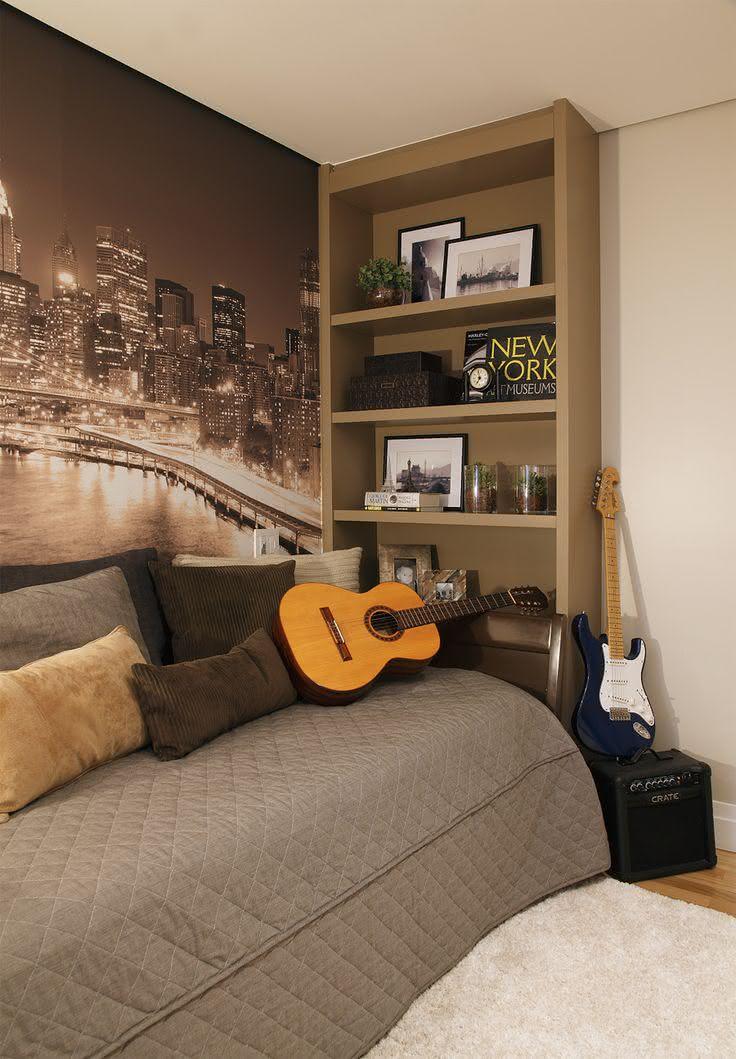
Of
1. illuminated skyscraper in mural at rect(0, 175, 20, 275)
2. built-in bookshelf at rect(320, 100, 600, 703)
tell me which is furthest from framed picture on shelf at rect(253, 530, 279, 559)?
illuminated skyscraper in mural at rect(0, 175, 20, 275)

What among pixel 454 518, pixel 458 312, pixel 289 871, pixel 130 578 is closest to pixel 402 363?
pixel 458 312

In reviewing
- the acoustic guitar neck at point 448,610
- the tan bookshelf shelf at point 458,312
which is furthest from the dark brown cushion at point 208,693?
the tan bookshelf shelf at point 458,312

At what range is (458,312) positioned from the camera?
10.5 ft

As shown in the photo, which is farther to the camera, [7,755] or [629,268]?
[629,268]

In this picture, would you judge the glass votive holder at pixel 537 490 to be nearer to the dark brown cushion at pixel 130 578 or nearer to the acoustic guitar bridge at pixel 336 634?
the acoustic guitar bridge at pixel 336 634

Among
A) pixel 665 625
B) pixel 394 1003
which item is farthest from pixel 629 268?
pixel 394 1003

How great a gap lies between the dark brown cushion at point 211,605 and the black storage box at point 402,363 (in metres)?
1.15

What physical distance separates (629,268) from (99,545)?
2097 millimetres

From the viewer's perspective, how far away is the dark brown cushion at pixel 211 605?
243cm

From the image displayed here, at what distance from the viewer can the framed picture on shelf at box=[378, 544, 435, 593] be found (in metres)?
3.46

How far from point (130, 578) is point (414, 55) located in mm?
1766

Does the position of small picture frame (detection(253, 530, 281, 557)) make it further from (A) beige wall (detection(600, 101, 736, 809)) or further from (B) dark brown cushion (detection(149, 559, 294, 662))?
(A) beige wall (detection(600, 101, 736, 809))

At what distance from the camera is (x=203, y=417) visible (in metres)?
2.95

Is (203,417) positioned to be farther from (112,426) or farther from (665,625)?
(665,625)
